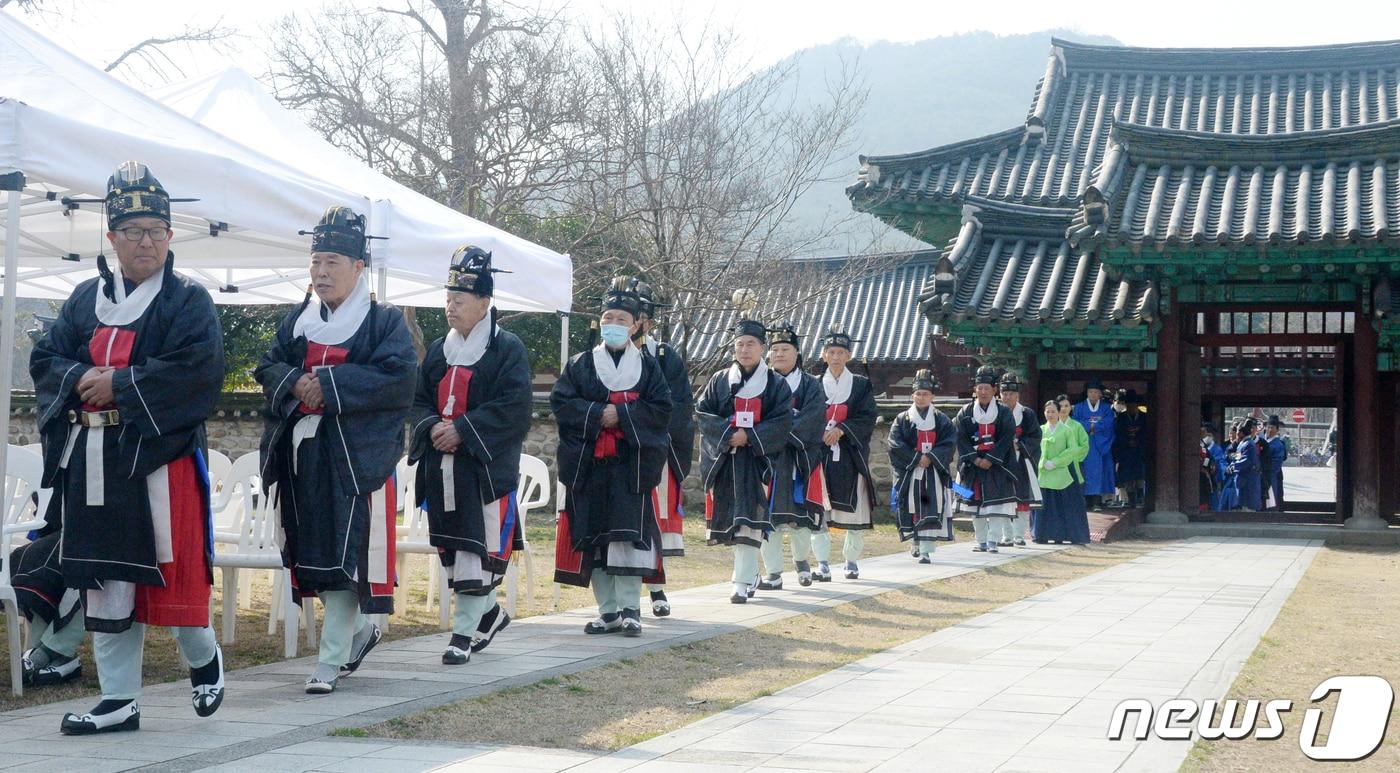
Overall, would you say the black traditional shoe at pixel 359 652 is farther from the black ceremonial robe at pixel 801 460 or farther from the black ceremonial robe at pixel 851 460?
the black ceremonial robe at pixel 851 460

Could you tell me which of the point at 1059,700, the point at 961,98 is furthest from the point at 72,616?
the point at 961,98

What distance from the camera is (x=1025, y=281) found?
57.1 feet

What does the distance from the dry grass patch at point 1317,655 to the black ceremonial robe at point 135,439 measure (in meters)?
3.73

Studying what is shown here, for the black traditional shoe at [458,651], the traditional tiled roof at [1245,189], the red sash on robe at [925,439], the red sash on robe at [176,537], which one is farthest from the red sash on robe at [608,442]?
the traditional tiled roof at [1245,189]

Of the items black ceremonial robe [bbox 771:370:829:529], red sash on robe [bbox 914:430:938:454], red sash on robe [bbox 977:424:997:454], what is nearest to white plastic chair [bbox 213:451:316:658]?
black ceremonial robe [bbox 771:370:829:529]

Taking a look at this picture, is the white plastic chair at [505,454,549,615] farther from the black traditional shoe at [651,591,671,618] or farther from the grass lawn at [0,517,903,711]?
the black traditional shoe at [651,591,671,618]

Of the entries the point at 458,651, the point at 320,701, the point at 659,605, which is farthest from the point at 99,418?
the point at 659,605

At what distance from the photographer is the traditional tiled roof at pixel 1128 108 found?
19656 millimetres

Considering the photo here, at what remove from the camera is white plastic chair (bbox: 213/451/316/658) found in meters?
7.24

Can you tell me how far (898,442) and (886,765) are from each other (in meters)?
9.35

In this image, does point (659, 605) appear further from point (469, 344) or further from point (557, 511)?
point (469, 344)

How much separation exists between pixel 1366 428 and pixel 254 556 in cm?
1298

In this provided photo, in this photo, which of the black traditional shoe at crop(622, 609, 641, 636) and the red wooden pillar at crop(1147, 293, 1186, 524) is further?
the red wooden pillar at crop(1147, 293, 1186, 524)

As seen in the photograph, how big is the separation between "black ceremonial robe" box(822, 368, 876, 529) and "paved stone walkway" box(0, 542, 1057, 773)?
192 cm
